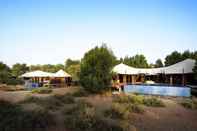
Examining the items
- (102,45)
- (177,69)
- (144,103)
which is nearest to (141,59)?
(177,69)

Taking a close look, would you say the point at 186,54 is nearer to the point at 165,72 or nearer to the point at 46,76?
the point at 165,72

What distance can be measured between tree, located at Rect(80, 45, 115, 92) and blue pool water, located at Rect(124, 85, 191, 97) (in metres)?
4.39

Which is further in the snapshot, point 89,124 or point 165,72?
point 165,72

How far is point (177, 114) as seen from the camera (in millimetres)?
9367

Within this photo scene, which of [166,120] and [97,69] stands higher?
[97,69]

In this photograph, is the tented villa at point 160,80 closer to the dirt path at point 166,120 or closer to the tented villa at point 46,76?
the dirt path at point 166,120

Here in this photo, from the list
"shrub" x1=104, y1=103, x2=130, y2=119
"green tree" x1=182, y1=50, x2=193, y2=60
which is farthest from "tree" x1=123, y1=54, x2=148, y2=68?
"shrub" x1=104, y1=103, x2=130, y2=119

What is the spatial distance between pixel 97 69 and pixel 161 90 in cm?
609

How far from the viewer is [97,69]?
50.8ft

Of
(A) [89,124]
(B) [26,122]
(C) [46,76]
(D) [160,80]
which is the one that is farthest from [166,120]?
(D) [160,80]

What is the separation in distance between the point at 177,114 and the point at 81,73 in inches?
347

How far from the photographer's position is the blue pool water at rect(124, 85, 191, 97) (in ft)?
51.3

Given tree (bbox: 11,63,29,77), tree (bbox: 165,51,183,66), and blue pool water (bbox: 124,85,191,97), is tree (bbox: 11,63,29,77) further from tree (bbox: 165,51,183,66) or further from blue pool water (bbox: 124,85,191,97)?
blue pool water (bbox: 124,85,191,97)

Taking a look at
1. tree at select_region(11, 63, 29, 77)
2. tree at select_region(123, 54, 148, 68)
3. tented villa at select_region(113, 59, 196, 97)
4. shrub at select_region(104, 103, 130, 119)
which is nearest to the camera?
shrub at select_region(104, 103, 130, 119)
